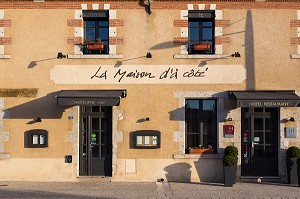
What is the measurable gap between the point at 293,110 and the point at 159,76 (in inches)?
166

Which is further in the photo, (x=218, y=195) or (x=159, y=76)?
(x=159, y=76)

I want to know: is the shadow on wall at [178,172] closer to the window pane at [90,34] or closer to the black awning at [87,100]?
the black awning at [87,100]

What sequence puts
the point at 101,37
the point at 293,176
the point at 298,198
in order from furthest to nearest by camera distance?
the point at 101,37
the point at 293,176
the point at 298,198

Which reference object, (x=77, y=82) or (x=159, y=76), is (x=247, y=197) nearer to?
(x=159, y=76)

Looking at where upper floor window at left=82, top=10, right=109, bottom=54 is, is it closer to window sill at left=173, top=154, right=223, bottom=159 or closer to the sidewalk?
window sill at left=173, top=154, right=223, bottom=159

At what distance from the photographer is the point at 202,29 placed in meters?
12.1

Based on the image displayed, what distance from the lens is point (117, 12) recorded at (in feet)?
38.7

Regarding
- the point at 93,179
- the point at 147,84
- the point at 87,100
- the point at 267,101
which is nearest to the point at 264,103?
the point at 267,101

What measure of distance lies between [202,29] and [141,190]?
17.5ft

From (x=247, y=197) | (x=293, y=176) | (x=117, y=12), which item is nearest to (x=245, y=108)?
(x=293, y=176)

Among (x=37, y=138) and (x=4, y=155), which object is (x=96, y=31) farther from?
(x=4, y=155)

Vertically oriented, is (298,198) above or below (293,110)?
below

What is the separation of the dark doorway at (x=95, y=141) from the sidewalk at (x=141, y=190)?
582mm

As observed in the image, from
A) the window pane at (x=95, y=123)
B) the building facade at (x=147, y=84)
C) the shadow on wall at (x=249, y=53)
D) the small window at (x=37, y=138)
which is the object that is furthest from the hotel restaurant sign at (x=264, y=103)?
the small window at (x=37, y=138)
